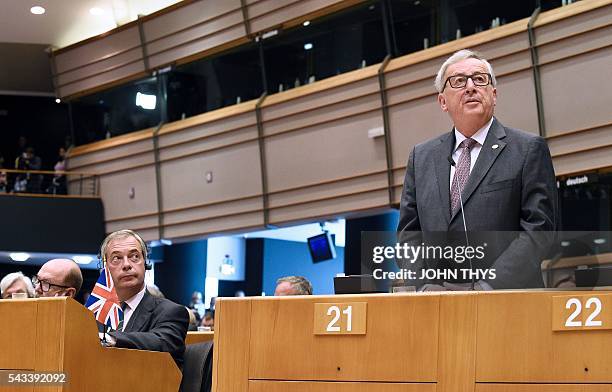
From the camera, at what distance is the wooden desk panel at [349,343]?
235 cm

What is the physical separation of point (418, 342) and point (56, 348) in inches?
46.4

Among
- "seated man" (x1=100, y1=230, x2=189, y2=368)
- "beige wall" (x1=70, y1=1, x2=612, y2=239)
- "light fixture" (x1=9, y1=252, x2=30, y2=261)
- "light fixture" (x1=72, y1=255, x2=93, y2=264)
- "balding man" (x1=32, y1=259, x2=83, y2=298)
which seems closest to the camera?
"seated man" (x1=100, y1=230, x2=189, y2=368)

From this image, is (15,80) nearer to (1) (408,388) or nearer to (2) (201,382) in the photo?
(2) (201,382)

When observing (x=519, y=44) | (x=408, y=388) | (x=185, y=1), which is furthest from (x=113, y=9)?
(x=408, y=388)

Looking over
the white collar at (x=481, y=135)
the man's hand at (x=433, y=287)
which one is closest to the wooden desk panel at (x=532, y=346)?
the man's hand at (x=433, y=287)

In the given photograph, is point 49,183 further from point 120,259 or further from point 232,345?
point 232,345

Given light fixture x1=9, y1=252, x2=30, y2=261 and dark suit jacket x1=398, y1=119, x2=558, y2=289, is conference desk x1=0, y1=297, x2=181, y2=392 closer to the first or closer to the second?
dark suit jacket x1=398, y1=119, x2=558, y2=289

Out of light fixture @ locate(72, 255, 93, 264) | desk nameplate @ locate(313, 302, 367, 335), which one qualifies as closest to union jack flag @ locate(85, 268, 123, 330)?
desk nameplate @ locate(313, 302, 367, 335)

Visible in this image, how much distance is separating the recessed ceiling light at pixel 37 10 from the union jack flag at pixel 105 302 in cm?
1421

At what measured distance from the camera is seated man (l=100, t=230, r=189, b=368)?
11.9 ft

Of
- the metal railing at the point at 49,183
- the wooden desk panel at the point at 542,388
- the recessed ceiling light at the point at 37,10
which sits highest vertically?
the recessed ceiling light at the point at 37,10

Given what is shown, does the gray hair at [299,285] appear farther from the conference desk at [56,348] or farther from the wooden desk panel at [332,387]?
the wooden desk panel at [332,387]

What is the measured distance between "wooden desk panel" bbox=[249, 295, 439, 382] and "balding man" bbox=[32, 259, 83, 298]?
5.16 feet

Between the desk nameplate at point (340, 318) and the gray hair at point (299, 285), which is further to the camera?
the gray hair at point (299, 285)
